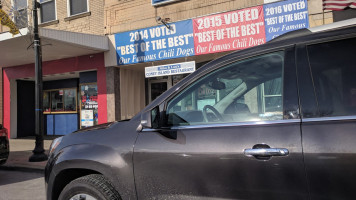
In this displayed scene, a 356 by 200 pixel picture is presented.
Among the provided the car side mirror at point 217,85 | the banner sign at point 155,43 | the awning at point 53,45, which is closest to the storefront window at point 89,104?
the awning at point 53,45

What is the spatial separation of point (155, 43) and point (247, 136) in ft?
25.6

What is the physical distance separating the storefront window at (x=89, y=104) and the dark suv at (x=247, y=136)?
840cm

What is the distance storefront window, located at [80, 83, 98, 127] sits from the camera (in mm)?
10766

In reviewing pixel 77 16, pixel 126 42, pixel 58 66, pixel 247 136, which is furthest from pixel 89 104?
pixel 247 136

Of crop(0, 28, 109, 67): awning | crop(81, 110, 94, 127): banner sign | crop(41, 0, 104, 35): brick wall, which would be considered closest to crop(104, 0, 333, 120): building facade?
crop(41, 0, 104, 35): brick wall

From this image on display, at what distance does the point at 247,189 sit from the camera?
1812mm

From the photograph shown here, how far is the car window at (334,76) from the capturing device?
178 centimetres

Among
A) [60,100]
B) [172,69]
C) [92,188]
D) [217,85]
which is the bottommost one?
[92,188]

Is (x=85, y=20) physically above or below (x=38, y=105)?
above

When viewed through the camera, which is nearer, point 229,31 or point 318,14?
point 318,14

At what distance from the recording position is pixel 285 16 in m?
7.59

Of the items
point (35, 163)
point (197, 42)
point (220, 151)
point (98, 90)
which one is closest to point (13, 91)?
point (98, 90)

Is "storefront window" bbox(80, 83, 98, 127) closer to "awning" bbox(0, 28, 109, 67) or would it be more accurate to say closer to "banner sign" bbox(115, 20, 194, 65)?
"awning" bbox(0, 28, 109, 67)

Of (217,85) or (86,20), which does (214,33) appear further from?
(217,85)
